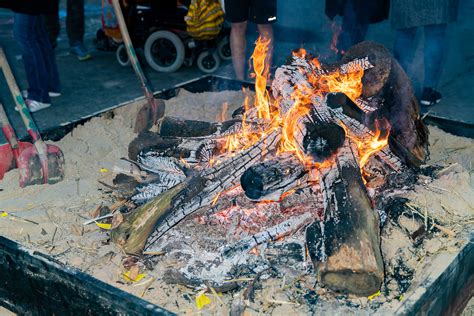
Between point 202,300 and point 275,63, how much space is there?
492cm

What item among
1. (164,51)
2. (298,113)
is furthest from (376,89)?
(164,51)

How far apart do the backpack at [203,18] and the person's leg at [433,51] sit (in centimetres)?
237

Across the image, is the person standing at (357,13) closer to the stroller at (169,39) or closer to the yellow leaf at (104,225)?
the stroller at (169,39)

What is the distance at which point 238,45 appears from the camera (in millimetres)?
5777

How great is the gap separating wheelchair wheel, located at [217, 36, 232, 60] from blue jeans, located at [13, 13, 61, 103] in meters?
2.09

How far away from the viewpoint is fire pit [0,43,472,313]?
252 cm

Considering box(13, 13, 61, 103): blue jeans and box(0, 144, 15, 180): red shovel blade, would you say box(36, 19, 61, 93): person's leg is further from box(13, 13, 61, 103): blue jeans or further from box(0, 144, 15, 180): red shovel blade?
box(0, 144, 15, 180): red shovel blade

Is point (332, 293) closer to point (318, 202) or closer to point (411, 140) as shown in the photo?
point (318, 202)

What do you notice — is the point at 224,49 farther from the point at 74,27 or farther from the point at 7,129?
the point at 7,129

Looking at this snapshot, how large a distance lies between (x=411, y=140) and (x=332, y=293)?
1395mm

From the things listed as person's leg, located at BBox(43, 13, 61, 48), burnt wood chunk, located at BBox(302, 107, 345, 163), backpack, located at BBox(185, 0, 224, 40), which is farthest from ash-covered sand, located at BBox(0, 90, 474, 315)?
person's leg, located at BBox(43, 13, 61, 48)

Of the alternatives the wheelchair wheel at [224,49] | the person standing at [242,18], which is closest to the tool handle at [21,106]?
the person standing at [242,18]

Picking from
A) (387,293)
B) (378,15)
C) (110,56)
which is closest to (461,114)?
(378,15)

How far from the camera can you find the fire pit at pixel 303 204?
2.52m
